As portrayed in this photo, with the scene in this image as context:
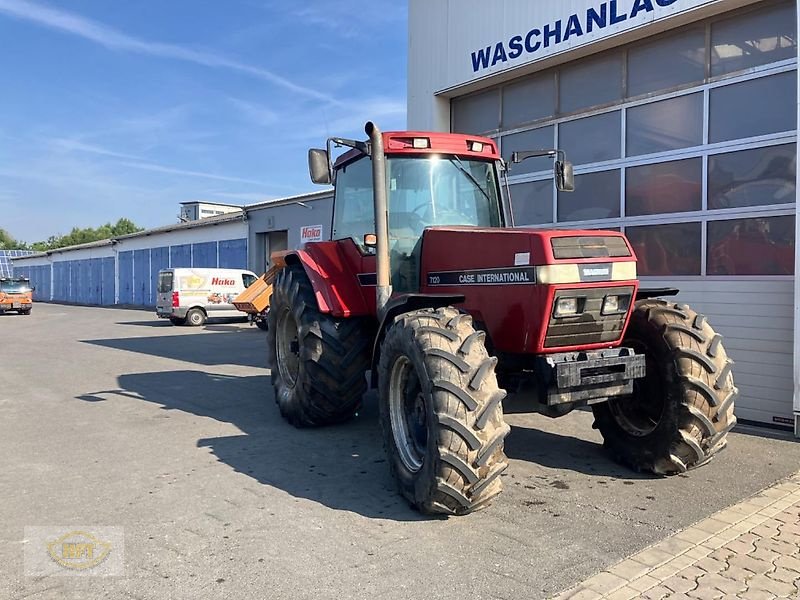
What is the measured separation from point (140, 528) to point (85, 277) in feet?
145

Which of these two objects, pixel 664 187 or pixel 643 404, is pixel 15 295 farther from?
pixel 643 404

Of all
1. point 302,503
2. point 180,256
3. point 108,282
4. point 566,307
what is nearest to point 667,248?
point 566,307

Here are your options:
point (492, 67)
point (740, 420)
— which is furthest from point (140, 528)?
point (492, 67)

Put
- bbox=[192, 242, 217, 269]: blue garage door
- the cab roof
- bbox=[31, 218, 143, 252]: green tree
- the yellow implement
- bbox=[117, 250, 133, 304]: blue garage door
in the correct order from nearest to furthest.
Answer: the cab roof
the yellow implement
bbox=[192, 242, 217, 269]: blue garage door
bbox=[117, 250, 133, 304]: blue garage door
bbox=[31, 218, 143, 252]: green tree

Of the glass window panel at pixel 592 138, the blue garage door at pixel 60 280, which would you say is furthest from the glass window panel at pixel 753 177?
the blue garage door at pixel 60 280

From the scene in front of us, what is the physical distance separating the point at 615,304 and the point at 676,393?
0.83m

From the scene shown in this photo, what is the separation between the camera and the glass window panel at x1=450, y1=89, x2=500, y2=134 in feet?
35.3

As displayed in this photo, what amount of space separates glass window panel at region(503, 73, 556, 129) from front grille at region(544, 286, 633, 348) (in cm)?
592

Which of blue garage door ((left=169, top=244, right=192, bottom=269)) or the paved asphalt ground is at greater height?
blue garage door ((left=169, top=244, right=192, bottom=269))

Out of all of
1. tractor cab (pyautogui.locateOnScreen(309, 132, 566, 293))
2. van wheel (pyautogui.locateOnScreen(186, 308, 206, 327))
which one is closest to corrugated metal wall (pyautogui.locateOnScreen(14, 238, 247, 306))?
van wheel (pyautogui.locateOnScreen(186, 308, 206, 327))

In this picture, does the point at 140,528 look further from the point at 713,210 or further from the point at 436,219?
the point at 713,210

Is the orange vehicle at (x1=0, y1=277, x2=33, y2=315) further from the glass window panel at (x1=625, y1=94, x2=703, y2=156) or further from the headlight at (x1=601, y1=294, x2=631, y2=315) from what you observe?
the headlight at (x1=601, y1=294, x2=631, y2=315)

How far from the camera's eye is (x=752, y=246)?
743 centimetres

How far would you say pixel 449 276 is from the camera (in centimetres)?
523
